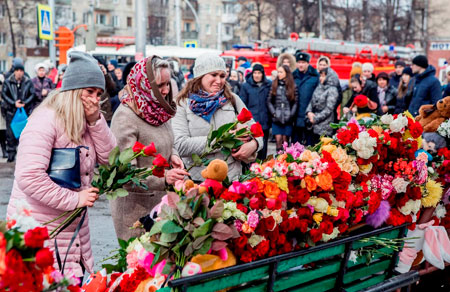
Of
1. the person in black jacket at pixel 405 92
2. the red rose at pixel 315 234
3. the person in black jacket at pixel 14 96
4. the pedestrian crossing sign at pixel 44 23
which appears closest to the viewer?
the red rose at pixel 315 234

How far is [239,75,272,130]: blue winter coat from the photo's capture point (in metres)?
10.3

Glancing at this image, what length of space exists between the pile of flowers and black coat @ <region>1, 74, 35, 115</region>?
10.0 metres

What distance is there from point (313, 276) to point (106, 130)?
1421mm

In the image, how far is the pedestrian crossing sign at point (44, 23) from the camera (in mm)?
19888

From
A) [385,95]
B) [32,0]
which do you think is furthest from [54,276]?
[32,0]

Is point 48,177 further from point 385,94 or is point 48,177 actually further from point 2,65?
point 2,65

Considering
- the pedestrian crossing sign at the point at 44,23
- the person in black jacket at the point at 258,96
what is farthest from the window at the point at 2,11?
the person in black jacket at the point at 258,96

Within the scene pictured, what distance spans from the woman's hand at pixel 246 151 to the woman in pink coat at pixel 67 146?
3.46ft

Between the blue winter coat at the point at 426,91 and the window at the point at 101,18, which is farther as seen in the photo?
the window at the point at 101,18

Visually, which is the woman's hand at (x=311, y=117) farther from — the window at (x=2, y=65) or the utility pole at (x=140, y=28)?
the window at (x=2, y=65)

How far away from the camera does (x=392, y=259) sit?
378 centimetres

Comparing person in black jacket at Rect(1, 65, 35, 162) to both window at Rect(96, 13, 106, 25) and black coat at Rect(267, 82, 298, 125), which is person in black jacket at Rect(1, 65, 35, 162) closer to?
black coat at Rect(267, 82, 298, 125)

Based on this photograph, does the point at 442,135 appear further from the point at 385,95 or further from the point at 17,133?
the point at 17,133

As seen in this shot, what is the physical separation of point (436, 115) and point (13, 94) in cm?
840
